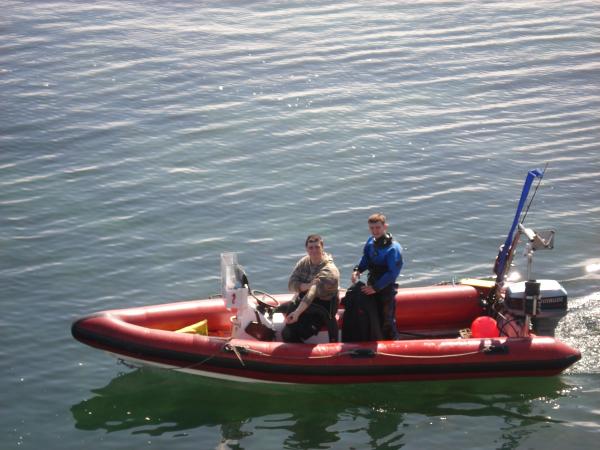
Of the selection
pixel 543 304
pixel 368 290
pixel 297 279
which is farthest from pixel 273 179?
pixel 543 304

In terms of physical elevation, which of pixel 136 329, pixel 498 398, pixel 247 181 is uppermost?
pixel 247 181

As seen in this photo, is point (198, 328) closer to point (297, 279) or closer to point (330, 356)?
point (297, 279)

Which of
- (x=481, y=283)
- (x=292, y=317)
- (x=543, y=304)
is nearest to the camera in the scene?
(x=292, y=317)

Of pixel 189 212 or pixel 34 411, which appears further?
pixel 189 212

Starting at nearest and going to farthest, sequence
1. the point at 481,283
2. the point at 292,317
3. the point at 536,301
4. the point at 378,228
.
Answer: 1. the point at 536,301
2. the point at 378,228
3. the point at 292,317
4. the point at 481,283

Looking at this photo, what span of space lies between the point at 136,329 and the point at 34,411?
118 centimetres

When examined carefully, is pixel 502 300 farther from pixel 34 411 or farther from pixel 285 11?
pixel 285 11

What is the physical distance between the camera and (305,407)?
10273 mm

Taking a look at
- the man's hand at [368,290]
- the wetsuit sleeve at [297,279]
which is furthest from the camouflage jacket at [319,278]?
the man's hand at [368,290]

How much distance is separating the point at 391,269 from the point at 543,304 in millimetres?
1498

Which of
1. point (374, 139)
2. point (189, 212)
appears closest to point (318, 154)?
point (374, 139)

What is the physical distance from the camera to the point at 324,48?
20.5 m

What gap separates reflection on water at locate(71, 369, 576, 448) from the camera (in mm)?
9906

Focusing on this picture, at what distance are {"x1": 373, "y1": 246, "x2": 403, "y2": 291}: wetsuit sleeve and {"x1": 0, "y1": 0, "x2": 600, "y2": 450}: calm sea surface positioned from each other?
3.33ft
